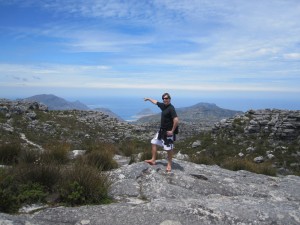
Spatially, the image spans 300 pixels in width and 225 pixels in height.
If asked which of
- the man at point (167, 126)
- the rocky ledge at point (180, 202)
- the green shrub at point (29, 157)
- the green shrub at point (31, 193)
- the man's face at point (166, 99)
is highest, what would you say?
the man's face at point (166, 99)

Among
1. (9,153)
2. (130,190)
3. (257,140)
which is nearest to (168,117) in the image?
(130,190)

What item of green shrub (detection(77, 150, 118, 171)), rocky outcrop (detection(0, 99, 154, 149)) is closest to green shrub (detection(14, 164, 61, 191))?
green shrub (detection(77, 150, 118, 171))

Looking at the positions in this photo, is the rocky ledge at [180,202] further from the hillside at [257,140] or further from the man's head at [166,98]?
the hillside at [257,140]

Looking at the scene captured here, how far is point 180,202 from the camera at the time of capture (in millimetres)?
8305

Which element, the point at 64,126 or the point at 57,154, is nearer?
the point at 57,154

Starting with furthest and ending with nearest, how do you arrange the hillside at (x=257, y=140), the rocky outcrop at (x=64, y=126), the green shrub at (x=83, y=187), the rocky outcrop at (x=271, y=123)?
the rocky outcrop at (x=64, y=126), the rocky outcrop at (x=271, y=123), the hillside at (x=257, y=140), the green shrub at (x=83, y=187)

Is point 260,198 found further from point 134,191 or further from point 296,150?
point 296,150

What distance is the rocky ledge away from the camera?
7.38m

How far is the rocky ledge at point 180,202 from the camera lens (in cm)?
738

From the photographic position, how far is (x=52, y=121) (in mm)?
37688

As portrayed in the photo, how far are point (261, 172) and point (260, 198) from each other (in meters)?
5.89

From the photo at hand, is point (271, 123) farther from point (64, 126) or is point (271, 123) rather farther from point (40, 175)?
point (40, 175)

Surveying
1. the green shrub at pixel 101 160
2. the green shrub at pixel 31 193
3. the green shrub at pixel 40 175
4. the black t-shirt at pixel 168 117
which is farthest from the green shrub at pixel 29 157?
the black t-shirt at pixel 168 117

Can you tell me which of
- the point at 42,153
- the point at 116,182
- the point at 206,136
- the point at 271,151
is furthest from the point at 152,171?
the point at 206,136
